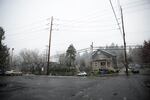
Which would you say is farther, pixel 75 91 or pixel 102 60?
pixel 102 60

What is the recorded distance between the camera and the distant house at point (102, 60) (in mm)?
47406

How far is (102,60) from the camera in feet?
157

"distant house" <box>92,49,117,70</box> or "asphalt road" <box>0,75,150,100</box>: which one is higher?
"distant house" <box>92,49,117,70</box>

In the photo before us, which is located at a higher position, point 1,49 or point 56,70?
point 1,49

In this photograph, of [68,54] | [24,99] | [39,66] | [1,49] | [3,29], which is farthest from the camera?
[68,54]

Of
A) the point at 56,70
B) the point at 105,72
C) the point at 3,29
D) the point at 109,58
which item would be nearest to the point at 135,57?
the point at 109,58

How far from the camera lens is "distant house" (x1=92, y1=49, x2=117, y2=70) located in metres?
47.4

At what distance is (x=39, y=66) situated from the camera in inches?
1834

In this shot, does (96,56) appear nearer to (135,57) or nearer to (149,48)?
(149,48)

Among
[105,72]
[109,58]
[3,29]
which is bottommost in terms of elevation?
[105,72]

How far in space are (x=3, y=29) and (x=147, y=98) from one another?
43.0 m

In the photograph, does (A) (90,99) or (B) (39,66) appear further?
(B) (39,66)

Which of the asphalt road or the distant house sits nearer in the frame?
the asphalt road

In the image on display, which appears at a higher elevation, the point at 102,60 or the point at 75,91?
the point at 102,60
